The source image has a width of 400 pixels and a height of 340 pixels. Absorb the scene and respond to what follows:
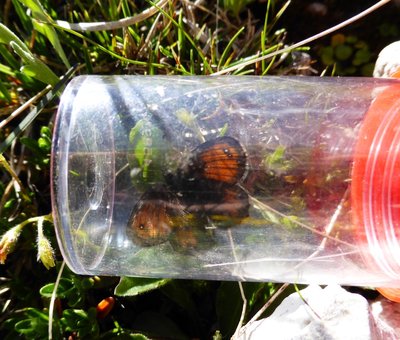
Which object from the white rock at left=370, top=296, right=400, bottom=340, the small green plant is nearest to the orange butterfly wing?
the white rock at left=370, top=296, right=400, bottom=340

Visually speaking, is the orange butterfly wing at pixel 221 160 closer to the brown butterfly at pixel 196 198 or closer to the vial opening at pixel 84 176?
the brown butterfly at pixel 196 198

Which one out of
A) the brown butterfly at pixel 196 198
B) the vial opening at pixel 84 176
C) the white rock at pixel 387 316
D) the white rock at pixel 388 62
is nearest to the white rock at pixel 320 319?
the white rock at pixel 387 316

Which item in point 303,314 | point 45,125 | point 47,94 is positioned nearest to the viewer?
point 303,314

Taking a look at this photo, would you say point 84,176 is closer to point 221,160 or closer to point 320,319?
point 221,160

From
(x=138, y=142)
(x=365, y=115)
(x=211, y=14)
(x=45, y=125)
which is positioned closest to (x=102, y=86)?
(x=138, y=142)

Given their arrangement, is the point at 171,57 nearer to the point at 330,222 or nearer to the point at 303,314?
the point at 330,222

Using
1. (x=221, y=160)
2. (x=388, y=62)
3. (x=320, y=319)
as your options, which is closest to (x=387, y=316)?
(x=320, y=319)
